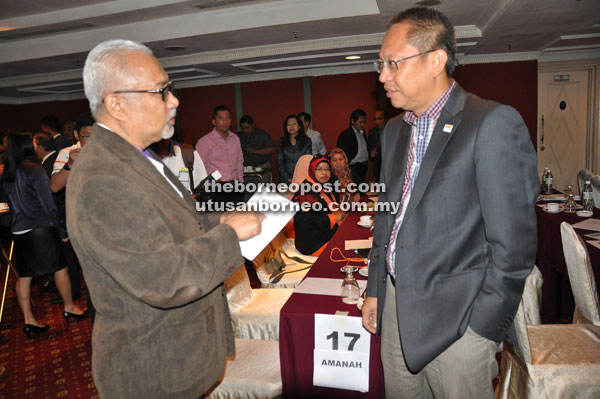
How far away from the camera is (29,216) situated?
362cm

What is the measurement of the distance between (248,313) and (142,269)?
159cm

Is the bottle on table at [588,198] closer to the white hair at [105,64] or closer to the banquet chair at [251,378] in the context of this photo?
the banquet chair at [251,378]

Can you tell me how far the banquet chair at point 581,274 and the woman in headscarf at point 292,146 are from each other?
194 inches

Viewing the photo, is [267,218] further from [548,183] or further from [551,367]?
[548,183]

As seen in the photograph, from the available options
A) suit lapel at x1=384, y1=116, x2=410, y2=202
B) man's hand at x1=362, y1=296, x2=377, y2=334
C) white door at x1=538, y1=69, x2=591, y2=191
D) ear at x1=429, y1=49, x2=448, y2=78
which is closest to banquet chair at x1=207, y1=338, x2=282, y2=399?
man's hand at x1=362, y1=296, x2=377, y2=334

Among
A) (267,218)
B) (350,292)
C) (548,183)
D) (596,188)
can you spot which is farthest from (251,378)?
(548,183)

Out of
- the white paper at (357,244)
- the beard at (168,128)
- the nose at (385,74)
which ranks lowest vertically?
the white paper at (357,244)

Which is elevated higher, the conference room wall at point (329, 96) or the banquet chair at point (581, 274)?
the conference room wall at point (329, 96)


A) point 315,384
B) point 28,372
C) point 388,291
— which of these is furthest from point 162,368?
point 28,372

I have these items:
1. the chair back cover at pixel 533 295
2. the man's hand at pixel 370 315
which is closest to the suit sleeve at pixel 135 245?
the man's hand at pixel 370 315

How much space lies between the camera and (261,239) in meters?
1.43

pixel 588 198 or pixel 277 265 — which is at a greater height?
pixel 588 198

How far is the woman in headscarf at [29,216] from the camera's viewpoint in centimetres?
356

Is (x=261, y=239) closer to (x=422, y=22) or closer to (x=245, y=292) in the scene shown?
(x=422, y=22)
